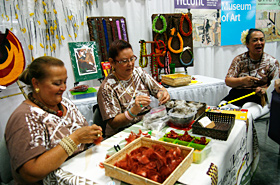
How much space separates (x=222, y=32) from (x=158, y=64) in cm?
186

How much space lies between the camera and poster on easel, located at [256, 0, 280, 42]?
4.29 metres

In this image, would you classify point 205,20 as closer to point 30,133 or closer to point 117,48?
point 117,48

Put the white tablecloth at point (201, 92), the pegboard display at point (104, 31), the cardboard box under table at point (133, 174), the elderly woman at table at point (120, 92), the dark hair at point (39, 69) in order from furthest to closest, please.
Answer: the pegboard display at point (104, 31), the white tablecloth at point (201, 92), the elderly woman at table at point (120, 92), the dark hair at point (39, 69), the cardboard box under table at point (133, 174)

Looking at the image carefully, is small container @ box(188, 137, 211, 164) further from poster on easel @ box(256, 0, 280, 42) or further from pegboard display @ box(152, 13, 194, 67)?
poster on easel @ box(256, 0, 280, 42)

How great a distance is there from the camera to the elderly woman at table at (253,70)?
2.48m

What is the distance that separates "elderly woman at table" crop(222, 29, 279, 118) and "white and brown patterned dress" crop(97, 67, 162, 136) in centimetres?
127

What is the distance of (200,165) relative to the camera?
3.06 feet

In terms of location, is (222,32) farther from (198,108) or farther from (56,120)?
(56,120)

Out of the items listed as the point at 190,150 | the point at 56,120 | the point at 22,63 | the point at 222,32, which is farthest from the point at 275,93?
the point at 22,63

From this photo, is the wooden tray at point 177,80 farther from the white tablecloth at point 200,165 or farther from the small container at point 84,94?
the white tablecloth at point 200,165

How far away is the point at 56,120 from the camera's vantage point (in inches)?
43.9

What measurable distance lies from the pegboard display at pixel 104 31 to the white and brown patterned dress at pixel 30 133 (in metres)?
1.85

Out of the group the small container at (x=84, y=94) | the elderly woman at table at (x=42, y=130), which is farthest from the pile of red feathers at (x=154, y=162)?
the small container at (x=84, y=94)

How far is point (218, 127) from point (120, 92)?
875mm
